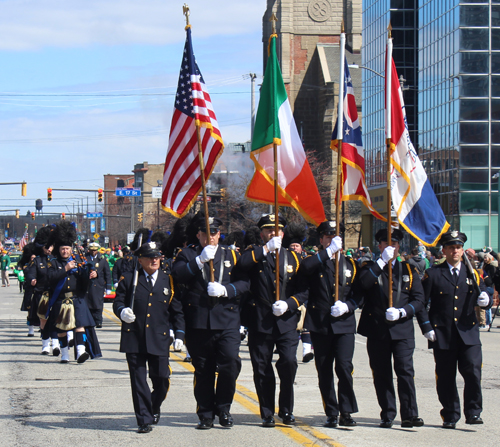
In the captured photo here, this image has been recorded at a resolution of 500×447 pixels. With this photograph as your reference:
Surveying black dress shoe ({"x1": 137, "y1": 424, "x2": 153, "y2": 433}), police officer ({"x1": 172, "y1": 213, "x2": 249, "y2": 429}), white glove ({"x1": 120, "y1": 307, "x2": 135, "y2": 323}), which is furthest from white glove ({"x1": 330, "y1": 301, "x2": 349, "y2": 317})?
black dress shoe ({"x1": 137, "y1": 424, "x2": 153, "y2": 433})

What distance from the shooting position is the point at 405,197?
842 cm

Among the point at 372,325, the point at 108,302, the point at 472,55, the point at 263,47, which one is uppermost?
the point at 263,47

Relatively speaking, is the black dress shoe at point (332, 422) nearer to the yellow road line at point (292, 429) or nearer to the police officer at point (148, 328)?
the yellow road line at point (292, 429)

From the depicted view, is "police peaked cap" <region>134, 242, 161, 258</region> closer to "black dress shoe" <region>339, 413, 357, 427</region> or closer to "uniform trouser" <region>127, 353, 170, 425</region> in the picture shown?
"uniform trouser" <region>127, 353, 170, 425</region>

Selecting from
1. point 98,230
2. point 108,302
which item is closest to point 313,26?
point 108,302

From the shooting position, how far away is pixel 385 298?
7.71 meters

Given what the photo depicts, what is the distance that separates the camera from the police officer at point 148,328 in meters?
7.37

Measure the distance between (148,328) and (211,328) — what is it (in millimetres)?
594

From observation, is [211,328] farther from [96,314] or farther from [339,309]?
[96,314]

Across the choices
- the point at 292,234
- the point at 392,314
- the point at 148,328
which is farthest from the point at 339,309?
the point at 292,234

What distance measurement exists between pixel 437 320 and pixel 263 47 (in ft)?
201

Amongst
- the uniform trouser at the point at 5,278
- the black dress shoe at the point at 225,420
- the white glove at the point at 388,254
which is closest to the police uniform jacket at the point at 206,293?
the black dress shoe at the point at 225,420

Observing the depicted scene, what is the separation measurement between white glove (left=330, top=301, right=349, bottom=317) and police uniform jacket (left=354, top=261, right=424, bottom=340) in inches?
14.4

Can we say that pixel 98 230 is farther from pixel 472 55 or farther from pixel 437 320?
pixel 437 320
